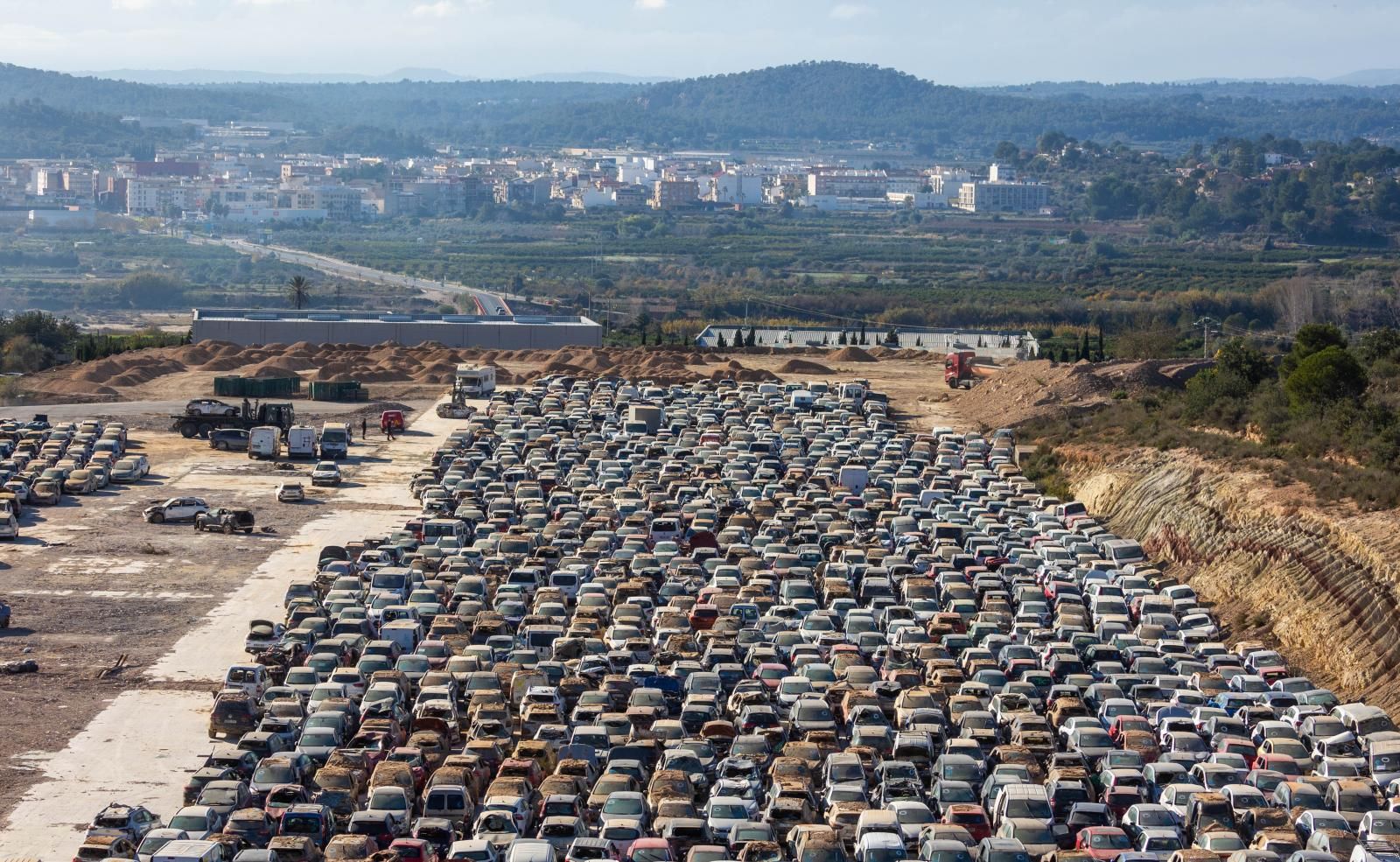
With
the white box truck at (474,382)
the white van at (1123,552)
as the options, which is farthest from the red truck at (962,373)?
the white van at (1123,552)

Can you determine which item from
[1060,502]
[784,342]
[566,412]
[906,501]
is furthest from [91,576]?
[784,342]

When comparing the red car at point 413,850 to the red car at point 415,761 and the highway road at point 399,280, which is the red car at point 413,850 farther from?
the highway road at point 399,280

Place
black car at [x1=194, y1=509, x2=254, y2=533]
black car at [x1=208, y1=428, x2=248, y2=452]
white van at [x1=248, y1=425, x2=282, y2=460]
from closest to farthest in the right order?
black car at [x1=194, y1=509, x2=254, y2=533]
white van at [x1=248, y1=425, x2=282, y2=460]
black car at [x1=208, y1=428, x2=248, y2=452]

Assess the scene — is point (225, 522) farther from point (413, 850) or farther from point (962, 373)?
point (962, 373)

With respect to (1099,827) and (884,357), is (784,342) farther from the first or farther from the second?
(1099,827)

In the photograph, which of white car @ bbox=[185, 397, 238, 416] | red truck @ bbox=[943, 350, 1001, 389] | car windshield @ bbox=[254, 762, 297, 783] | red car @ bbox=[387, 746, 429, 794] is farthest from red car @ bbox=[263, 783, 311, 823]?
red truck @ bbox=[943, 350, 1001, 389]

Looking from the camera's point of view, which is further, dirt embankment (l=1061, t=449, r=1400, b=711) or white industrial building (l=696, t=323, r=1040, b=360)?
white industrial building (l=696, t=323, r=1040, b=360)

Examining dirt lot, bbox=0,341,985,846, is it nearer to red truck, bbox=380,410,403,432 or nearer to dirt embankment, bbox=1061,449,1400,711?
red truck, bbox=380,410,403,432
